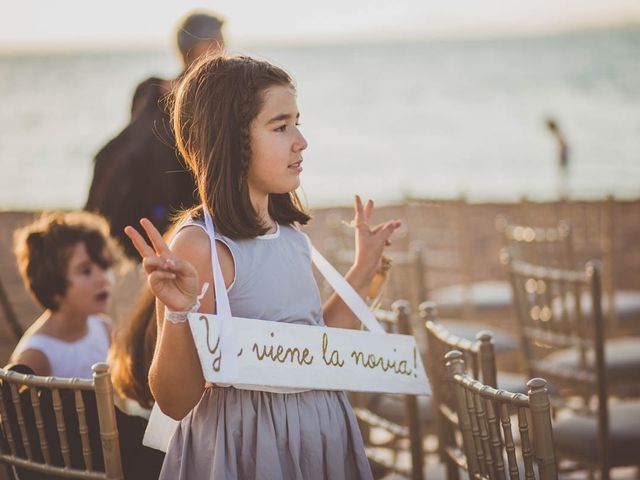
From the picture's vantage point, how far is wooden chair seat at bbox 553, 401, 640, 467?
291 cm

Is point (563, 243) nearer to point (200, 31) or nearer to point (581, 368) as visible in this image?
point (581, 368)

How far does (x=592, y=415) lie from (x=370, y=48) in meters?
61.1

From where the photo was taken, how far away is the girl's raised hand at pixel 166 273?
1515 millimetres

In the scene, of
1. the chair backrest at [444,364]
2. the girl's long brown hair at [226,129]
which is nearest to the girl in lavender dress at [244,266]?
the girl's long brown hair at [226,129]

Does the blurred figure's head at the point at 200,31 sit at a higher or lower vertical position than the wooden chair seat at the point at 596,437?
higher

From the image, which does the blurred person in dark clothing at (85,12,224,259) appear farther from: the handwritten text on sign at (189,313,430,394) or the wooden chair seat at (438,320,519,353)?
the wooden chair seat at (438,320,519,353)

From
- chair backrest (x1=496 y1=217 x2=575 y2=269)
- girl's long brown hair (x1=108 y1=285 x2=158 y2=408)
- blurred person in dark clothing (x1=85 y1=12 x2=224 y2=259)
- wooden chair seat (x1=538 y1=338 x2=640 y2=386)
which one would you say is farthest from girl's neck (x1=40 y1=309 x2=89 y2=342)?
chair backrest (x1=496 y1=217 x2=575 y2=269)

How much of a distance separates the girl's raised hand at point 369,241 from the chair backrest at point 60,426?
1.96 feet

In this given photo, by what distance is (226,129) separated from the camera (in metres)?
1.74

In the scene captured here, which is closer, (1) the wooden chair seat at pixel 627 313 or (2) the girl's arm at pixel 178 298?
(2) the girl's arm at pixel 178 298

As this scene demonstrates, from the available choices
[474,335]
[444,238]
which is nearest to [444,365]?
[474,335]

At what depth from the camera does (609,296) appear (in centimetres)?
470

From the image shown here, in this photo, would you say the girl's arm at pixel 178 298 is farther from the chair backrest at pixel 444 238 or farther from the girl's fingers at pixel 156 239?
the chair backrest at pixel 444 238

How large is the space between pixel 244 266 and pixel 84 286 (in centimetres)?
121
